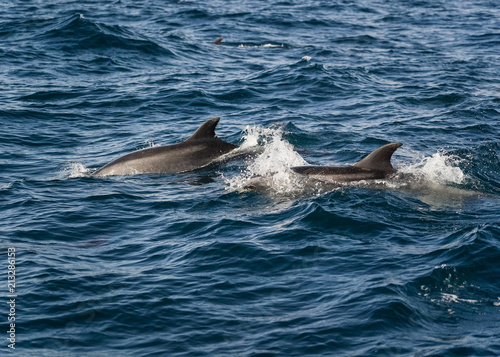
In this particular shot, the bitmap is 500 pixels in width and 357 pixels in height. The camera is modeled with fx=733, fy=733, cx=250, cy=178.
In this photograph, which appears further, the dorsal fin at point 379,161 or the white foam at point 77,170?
the white foam at point 77,170

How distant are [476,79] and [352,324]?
18811 mm

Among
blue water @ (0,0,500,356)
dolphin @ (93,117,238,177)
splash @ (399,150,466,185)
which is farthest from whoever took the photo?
dolphin @ (93,117,238,177)

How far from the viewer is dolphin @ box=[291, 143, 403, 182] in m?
15.3

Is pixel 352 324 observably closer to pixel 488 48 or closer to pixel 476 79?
pixel 476 79

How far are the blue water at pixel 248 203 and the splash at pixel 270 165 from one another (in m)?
0.07

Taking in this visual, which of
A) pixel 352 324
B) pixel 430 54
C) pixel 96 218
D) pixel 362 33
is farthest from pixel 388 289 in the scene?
pixel 362 33

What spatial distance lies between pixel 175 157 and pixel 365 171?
4746 millimetres

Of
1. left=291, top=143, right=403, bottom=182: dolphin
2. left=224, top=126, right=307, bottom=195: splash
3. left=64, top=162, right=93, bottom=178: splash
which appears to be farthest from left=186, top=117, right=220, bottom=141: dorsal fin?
left=291, top=143, right=403, bottom=182: dolphin

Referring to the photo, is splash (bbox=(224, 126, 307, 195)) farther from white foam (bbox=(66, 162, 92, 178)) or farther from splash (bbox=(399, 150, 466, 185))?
white foam (bbox=(66, 162, 92, 178))

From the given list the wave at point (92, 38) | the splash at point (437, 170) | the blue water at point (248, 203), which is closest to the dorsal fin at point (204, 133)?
the blue water at point (248, 203)

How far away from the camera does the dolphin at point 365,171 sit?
15.3 metres

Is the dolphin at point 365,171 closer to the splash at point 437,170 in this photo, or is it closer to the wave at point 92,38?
the splash at point 437,170

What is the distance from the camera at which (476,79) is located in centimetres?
2656

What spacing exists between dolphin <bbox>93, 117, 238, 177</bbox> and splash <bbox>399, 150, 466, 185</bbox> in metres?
4.60
